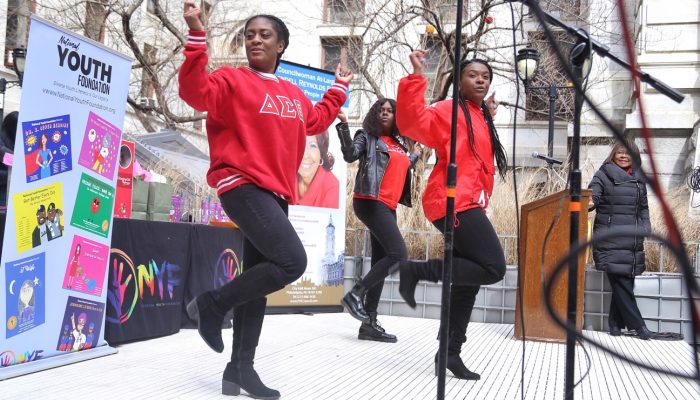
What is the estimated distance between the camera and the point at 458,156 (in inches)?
149

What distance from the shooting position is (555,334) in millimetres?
5793

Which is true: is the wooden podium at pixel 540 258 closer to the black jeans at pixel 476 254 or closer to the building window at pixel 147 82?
the black jeans at pixel 476 254

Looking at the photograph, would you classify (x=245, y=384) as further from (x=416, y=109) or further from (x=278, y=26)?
(x=278, y=26)

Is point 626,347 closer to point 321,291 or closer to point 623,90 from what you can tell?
point 321,291

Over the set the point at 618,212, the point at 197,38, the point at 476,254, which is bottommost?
the point at 476,254

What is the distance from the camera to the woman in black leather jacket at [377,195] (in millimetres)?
5156

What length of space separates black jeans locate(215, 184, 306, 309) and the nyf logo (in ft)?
1.24

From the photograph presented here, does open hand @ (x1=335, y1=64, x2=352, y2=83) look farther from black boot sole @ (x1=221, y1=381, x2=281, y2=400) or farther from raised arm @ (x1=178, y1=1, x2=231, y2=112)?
black boot sole @ (x1=221, y1=381, x2=281, y2=400)

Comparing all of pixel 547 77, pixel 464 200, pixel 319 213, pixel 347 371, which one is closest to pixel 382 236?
pixel 347 371

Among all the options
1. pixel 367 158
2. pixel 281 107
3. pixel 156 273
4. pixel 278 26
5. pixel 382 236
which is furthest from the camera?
pixel 367 158

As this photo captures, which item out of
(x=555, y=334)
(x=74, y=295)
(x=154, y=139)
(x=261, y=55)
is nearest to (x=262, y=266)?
(x=261, y=55)

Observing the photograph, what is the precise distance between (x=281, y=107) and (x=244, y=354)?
1238mm

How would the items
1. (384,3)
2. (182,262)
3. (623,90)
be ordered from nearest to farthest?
(182,262) → (384,3) → (623,90)

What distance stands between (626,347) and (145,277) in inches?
157
